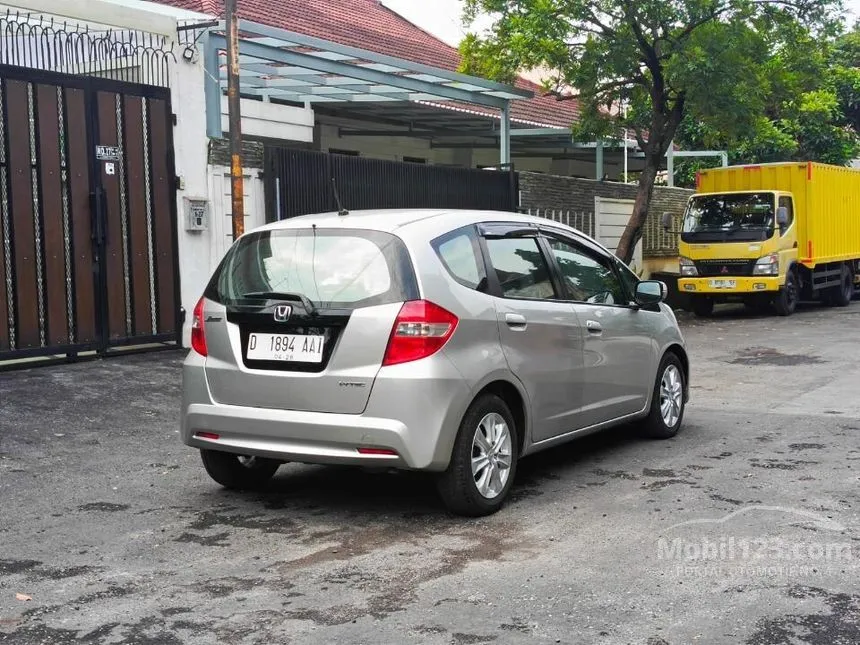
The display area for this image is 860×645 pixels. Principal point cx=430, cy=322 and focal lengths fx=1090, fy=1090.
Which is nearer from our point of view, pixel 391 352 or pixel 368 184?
pixel 391 352

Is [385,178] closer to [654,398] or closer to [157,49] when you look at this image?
[157,49]

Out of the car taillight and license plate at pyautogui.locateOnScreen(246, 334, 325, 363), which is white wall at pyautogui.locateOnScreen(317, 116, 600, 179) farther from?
the car taillight

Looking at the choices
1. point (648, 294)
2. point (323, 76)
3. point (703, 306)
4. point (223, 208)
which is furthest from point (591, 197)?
point (648, 294)

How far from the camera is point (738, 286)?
754 inches

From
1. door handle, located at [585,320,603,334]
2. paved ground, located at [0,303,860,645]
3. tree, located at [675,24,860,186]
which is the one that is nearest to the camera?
paved ground, located at [0,303,860,645]

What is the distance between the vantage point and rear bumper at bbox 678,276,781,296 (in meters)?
19.0

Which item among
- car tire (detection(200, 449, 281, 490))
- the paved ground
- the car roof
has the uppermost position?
the car roof

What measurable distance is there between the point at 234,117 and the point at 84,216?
6.05 ft

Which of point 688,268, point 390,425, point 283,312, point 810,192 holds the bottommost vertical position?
point 390,425

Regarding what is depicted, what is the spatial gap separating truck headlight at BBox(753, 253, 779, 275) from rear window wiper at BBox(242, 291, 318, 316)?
14690 mm

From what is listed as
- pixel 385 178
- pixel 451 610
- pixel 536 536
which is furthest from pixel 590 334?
pixel 385 178

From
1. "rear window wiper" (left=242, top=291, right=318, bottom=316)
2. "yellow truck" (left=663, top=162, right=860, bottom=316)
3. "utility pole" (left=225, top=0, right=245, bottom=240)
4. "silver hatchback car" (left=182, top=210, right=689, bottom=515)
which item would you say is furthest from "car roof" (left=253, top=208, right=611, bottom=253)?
"yellow truck" (left=663, top=162, right=860, bottom=316)

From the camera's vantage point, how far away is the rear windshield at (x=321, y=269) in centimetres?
574

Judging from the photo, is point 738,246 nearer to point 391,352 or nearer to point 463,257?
point 463,257
